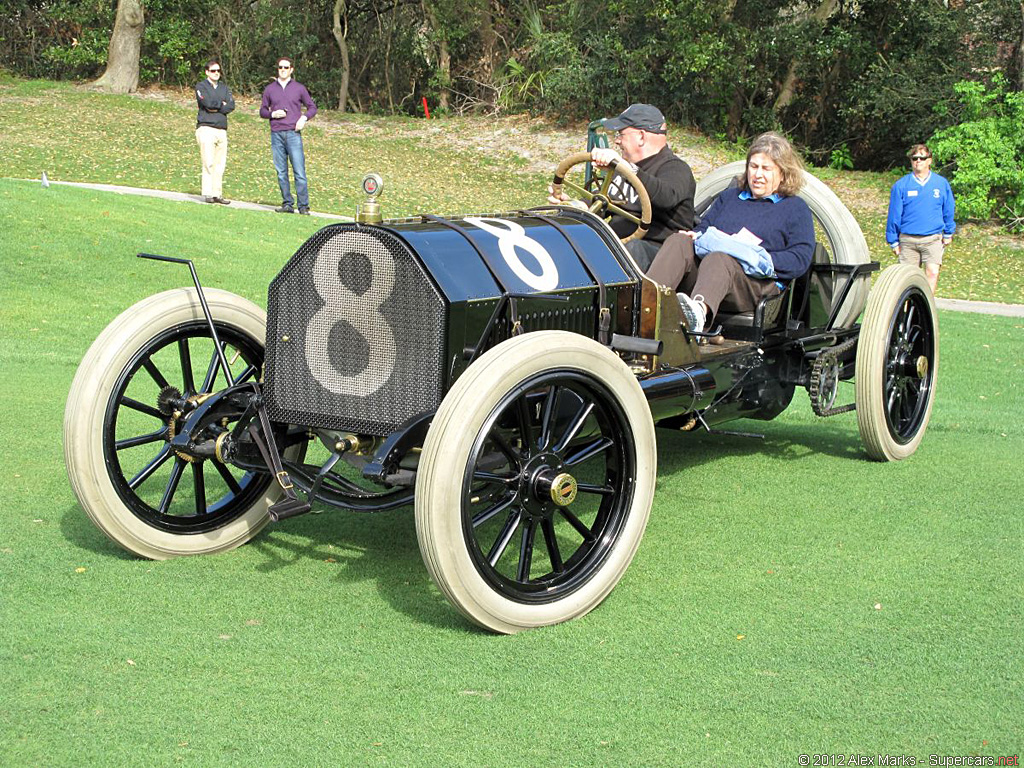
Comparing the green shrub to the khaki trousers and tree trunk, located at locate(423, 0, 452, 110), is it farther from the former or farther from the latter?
tree trunk, located at locate(423, 0, 452, 110)

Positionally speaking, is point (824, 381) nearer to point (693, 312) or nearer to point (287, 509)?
point (693, 312)

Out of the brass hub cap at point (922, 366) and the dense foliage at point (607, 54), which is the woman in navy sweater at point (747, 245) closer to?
the brass hub cap at point (922, 366)

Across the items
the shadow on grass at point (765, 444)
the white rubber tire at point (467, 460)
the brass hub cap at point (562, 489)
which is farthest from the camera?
the shadow on grass at point (765, 444)

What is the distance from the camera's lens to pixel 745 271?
5801 mm

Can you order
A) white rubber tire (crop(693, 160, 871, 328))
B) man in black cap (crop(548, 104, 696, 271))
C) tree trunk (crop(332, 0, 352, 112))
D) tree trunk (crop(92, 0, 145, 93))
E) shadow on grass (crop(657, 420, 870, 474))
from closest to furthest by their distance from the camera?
man in black cap (crop(548, 104, 696, 271))
shadow on grass (crop(657, 420, 870, 474))
white rubber tire (crop(693, 160, 871, 328))
tree trunk (crop(92, 0, 145, 93))
tree trunk (crop(332, 0, 352, 112))

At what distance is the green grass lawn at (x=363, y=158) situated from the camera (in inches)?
736

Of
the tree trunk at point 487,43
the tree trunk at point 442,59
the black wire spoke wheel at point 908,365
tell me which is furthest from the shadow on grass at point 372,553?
the tree trunk at point 442,59

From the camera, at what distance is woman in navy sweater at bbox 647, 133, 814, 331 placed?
5.59 meters

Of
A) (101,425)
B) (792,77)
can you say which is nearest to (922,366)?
(101,425)

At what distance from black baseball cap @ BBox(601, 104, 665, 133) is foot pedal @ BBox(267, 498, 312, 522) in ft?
9.50

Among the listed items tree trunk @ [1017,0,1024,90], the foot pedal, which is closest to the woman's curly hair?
the foot pedal

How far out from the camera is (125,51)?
28.7m

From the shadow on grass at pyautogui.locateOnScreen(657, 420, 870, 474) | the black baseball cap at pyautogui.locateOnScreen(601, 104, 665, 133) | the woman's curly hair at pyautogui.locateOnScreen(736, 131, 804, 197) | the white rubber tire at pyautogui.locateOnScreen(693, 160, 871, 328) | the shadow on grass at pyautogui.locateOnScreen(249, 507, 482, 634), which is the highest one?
the black baseball cap at pyautogui.locateOnScreen(601, 104, 665, 133)

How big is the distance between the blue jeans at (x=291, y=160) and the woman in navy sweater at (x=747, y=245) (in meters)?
11.2
